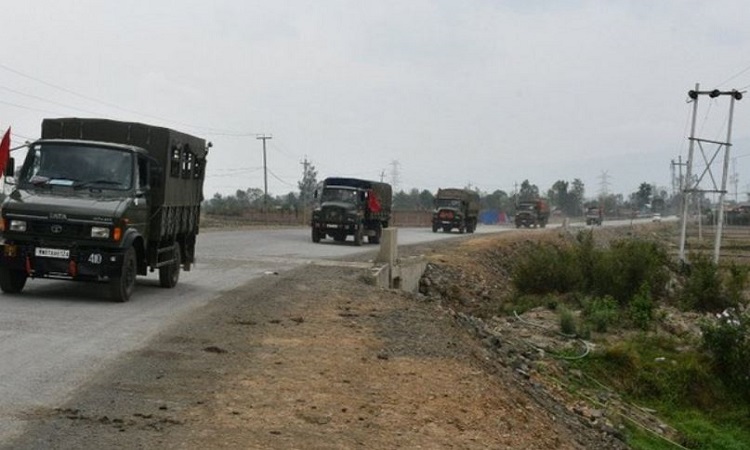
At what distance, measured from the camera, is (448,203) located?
6209 centimetres

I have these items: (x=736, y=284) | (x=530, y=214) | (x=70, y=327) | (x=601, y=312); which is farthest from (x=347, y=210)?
(x=530, y=214)

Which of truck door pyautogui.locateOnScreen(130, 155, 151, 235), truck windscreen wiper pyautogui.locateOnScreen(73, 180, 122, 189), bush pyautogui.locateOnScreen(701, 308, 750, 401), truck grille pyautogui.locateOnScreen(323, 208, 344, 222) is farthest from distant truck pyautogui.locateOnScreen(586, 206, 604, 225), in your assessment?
truck windscreen wiper pyautogui.locateOnScreen(73, 180, 122, 189)

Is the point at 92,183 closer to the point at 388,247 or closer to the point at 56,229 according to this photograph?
the point at 56,229

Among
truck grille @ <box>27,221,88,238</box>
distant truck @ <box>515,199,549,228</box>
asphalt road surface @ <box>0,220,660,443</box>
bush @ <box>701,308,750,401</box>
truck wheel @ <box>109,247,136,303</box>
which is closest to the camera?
asphalt road surface @ <box>0,220,660,443</box>

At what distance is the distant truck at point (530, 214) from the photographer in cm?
8331

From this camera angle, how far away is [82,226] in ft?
44.2

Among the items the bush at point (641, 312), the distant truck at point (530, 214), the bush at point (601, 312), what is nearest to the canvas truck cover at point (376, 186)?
the bush at point (601, 312)

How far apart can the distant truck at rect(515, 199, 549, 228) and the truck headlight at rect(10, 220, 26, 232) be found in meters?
72.3

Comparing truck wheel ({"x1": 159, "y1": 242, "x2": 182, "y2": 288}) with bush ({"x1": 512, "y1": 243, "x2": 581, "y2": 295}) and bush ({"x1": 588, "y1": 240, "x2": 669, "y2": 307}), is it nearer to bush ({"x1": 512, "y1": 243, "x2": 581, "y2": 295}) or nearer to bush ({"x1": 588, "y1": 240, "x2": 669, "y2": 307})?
bush ({"x1": 588, "y1": 240, "x2": 669, "y2": 307})

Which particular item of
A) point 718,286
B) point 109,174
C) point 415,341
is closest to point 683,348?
point 718,286

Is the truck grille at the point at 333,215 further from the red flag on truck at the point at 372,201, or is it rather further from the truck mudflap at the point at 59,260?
the truck mudflap at the point at 59,260

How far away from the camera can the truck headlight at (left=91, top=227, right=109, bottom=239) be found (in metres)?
13.5

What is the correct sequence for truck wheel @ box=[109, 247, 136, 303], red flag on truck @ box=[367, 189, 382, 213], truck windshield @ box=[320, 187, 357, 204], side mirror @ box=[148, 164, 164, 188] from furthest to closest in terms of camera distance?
red flag on truck @ box=[367, 189, 382, 213]
truck windshield @ box=[320, 187, 357, 204]
side mirror @ box=[148, 164, 164, 188]
truck wheel @ box=[109, 247, 136, 303]

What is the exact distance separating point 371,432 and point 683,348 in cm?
1707
